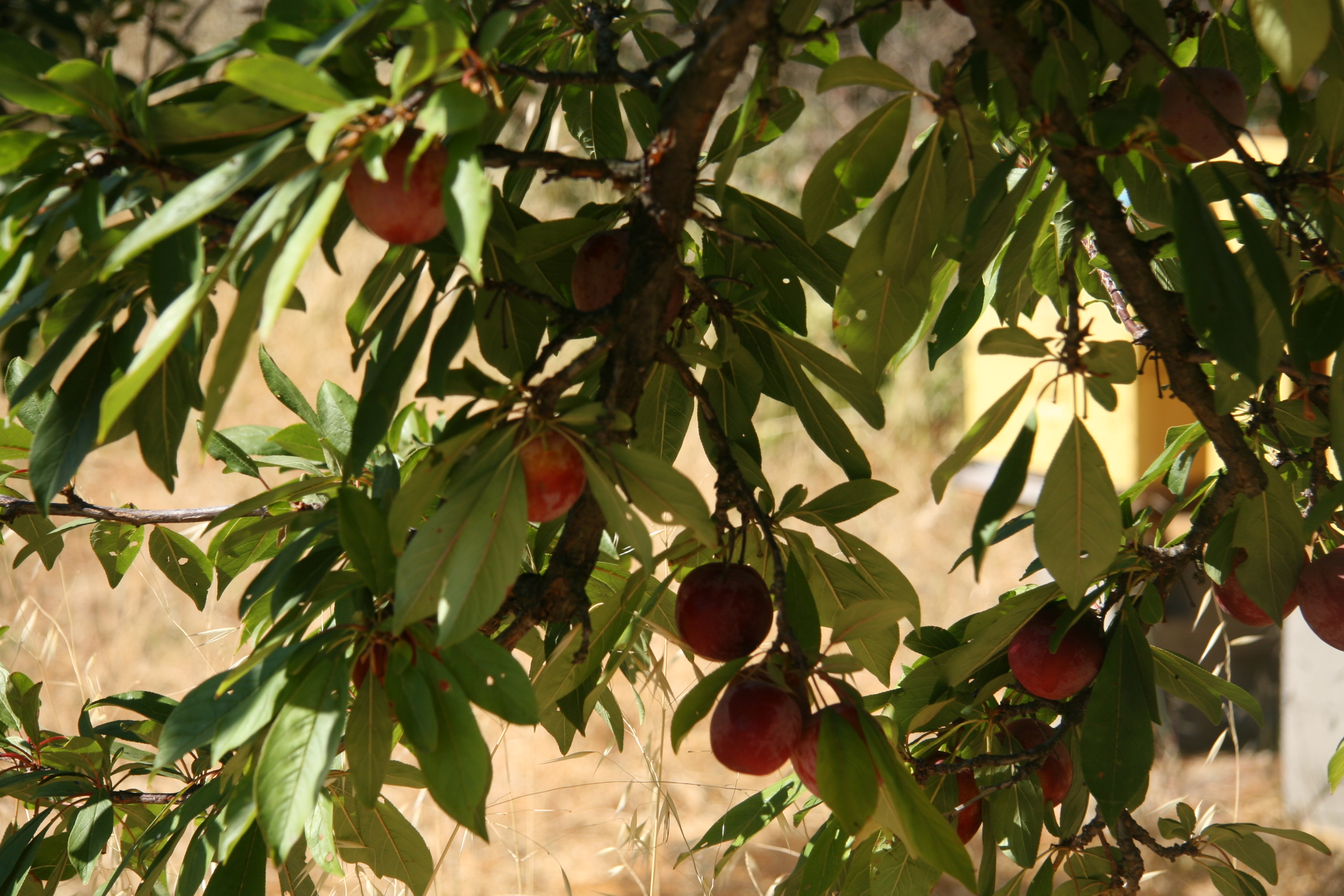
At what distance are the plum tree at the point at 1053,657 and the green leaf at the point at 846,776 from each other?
24cm

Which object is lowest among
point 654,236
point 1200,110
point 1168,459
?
point 1168,459

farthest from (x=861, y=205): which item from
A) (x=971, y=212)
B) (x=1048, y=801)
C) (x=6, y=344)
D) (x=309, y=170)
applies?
(x=6, y=344)

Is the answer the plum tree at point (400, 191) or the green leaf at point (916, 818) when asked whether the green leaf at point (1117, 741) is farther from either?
the plum tree at point (400, 191)

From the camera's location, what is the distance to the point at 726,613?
0.59 metres

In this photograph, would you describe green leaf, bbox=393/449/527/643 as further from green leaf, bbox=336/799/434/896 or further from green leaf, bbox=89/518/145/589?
green leaf, bbox=89/518/145/589

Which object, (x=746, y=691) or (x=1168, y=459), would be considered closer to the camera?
(x=746, y=691)

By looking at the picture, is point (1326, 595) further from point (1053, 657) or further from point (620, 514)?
point (620, 514)

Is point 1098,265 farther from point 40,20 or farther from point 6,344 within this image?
point 40,20

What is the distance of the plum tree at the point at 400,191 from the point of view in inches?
17.0

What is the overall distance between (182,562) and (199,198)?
633 mm

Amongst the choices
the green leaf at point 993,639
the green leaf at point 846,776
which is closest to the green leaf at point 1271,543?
the green leaf at point 993,639

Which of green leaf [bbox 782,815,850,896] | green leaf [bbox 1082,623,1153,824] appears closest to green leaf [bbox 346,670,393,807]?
green leaf [bbox 782,815,850,896]

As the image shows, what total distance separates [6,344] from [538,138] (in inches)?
47.9

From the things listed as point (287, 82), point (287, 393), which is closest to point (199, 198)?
point (287, 82)
